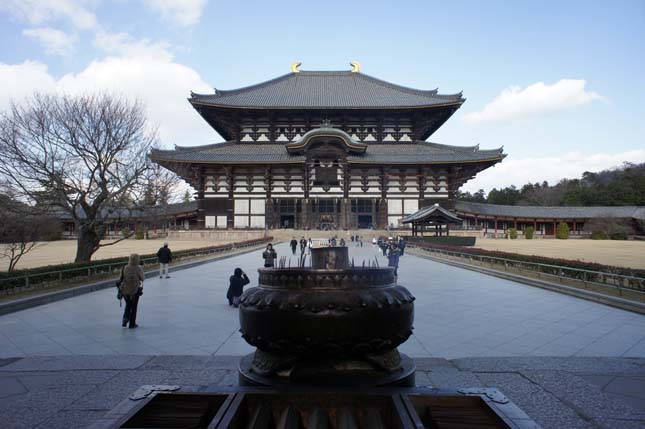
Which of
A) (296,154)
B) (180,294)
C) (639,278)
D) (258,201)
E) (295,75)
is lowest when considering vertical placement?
(180,294)

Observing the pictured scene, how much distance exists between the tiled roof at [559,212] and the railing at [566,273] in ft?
93.4

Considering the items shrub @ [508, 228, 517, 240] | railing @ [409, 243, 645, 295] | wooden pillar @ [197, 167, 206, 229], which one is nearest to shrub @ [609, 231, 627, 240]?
shrub @ [508, 228, 517, 240]

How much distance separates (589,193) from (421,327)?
62.2 metres

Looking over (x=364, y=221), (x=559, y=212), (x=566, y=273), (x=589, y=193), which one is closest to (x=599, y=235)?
(x=559, y=212)

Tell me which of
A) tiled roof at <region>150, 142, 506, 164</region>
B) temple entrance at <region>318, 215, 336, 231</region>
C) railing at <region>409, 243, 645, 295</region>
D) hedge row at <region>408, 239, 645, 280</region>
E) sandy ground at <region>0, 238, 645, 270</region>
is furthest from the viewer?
temple entrance at <region>318, 215, 336, 231</region>

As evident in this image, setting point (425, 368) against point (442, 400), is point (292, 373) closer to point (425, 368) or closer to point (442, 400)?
point (442, 400)

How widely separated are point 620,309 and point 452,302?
11.2 feet

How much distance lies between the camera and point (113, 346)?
555 centimetres

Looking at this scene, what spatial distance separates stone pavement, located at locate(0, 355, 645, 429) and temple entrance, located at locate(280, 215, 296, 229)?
114 ft

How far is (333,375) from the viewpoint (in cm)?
241

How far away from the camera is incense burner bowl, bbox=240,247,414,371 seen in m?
2.33

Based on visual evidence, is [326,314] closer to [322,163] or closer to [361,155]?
[322,163]

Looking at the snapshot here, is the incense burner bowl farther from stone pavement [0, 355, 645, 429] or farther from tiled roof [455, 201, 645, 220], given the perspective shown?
tiled roof [455, 201, 645, 220]

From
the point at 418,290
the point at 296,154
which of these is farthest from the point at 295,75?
the point at 418,290
